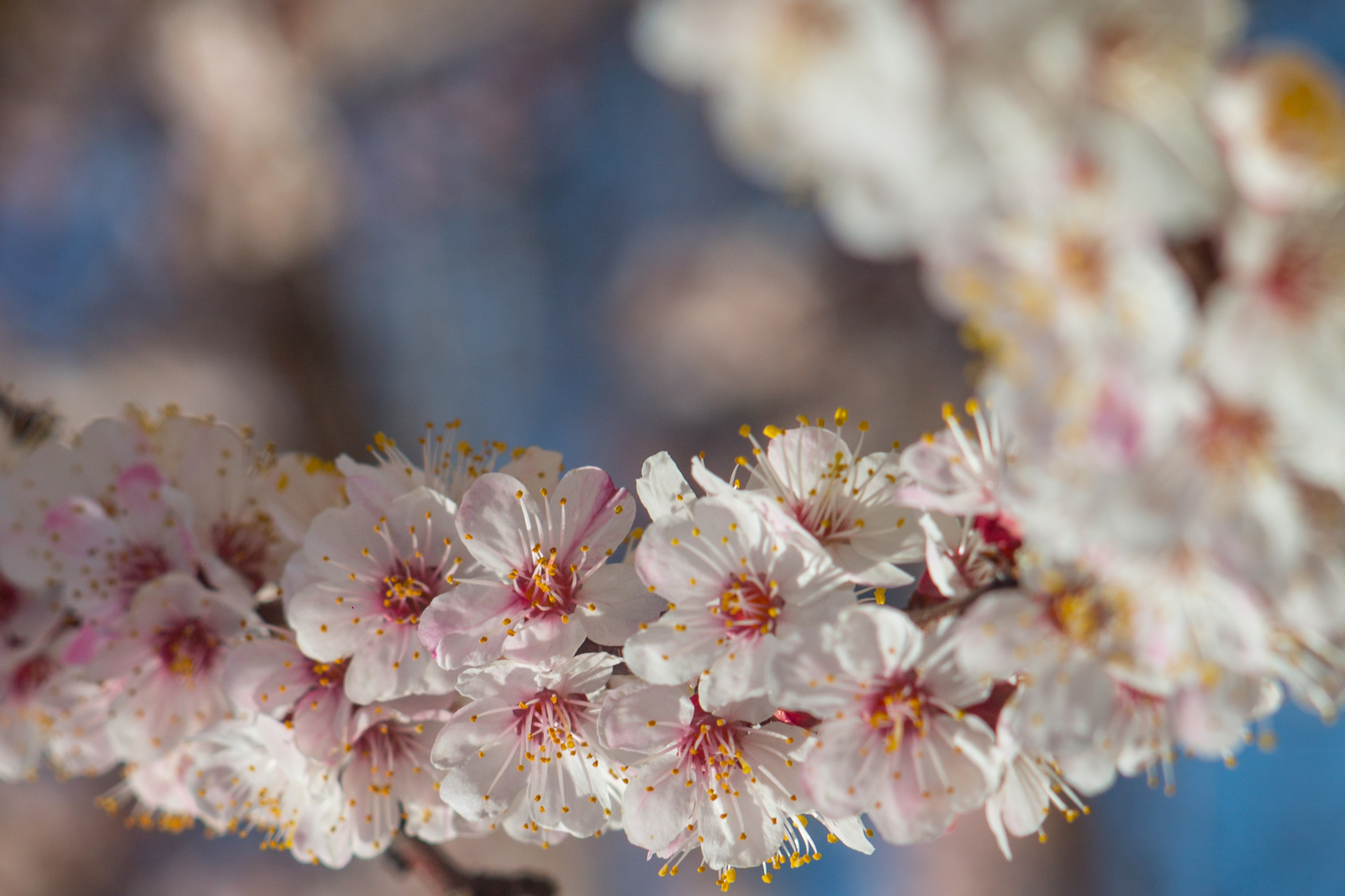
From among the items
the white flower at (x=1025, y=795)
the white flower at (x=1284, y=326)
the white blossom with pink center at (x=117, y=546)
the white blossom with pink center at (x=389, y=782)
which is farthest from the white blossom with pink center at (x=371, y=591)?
the white flower at (x=1284, y=326)

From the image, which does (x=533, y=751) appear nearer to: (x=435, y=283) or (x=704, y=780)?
(x=704, y=780)

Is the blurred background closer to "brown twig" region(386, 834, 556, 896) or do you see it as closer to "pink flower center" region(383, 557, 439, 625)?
"brown twig" region(386, 834, 556, 896)

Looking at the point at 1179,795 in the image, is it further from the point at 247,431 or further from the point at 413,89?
the point at 413,89

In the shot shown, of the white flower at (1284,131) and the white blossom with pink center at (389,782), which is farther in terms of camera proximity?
the white blossom with pink center at (389,782)

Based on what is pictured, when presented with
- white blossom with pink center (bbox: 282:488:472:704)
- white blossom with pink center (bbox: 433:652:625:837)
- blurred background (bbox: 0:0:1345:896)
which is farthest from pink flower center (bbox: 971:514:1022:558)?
blurred background (bbox: 0:0:1345:896)

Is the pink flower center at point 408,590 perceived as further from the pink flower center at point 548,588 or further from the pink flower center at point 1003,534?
the pink flower center at point 1003,534

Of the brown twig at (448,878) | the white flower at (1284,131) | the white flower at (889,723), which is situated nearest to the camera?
the white flower at (1284,131)

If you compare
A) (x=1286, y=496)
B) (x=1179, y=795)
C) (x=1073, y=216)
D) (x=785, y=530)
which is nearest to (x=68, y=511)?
(x=785, y=530)

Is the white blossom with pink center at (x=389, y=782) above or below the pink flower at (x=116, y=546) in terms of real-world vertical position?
below
